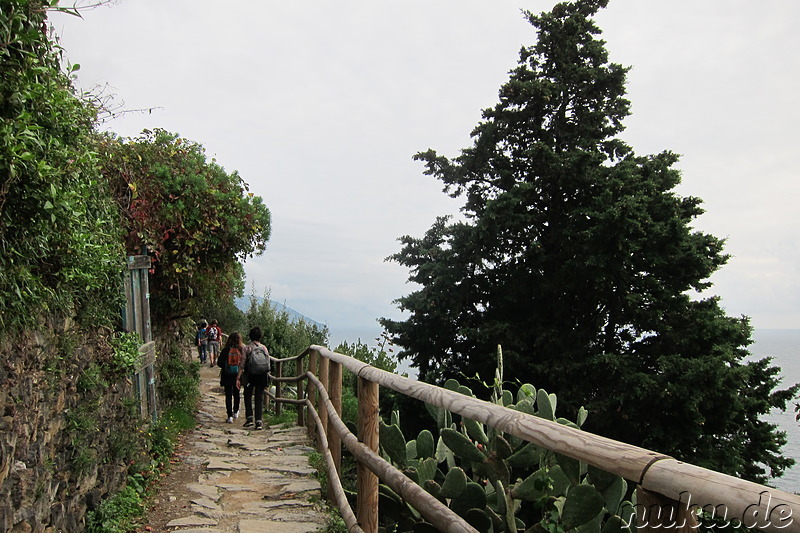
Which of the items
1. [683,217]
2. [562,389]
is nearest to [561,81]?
[683,217]

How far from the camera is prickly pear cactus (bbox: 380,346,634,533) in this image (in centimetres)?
203

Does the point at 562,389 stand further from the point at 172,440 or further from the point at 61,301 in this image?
the point at 61,301

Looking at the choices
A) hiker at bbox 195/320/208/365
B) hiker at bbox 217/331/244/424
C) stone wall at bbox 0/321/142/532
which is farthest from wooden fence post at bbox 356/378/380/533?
hiker at bbox 195/320/208/365

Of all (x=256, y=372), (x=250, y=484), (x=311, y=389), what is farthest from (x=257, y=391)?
(x=250, y=484)

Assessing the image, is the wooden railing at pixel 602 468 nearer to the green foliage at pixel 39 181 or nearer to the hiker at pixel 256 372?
the green foliage at pixel 39 181

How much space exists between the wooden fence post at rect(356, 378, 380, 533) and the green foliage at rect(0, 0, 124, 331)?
1.89 meters

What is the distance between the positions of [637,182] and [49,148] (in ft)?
51.4

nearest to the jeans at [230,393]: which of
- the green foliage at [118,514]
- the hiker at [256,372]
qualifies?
the hiker at [256,372]

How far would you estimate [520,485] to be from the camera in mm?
2510

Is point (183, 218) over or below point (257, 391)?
over

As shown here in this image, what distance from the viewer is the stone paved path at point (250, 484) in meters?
4.77

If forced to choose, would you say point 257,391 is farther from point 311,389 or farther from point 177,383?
point 311,389

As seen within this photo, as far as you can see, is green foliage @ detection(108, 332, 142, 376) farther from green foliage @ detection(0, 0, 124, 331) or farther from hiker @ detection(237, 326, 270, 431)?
hiker @ detection(237, 326, 270, 431)

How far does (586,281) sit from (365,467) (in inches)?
559
